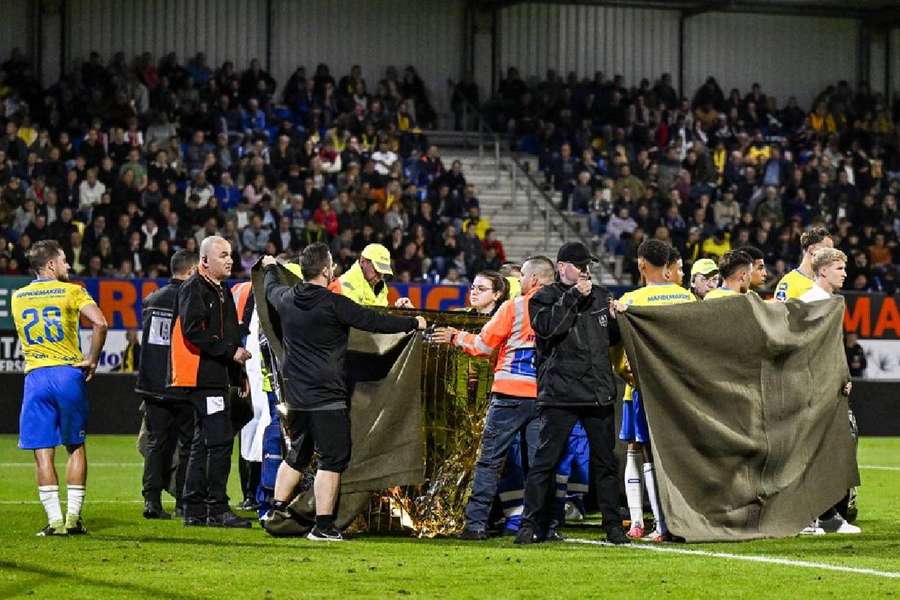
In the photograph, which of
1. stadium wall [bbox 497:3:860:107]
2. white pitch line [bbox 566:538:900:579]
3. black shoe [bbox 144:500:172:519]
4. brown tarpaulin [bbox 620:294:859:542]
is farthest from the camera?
stadium wall [bbox 497:3:860:107]

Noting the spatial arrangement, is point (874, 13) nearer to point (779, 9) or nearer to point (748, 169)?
point (779, 9)

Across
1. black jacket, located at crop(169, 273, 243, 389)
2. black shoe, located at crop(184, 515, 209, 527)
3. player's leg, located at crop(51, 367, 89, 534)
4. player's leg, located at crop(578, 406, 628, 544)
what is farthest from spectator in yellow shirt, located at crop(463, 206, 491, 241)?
player's leg, located at crop(578, 406, 628, 544)

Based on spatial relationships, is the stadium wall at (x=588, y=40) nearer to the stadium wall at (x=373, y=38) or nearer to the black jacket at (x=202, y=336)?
the stadium wall at (x=373, y=38)

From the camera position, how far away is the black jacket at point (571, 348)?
1093 centimetres

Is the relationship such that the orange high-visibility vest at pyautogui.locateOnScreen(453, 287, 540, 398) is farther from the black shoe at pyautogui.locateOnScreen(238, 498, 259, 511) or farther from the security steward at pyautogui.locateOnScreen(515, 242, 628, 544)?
the black shoe at pyautogui.locateOnScreen(238, 498, 259, 511)

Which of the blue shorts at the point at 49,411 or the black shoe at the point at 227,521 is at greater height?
the blue shorts at the point at 49,411

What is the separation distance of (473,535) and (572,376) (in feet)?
4.87

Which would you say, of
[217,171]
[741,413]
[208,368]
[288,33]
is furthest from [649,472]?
[288,33]

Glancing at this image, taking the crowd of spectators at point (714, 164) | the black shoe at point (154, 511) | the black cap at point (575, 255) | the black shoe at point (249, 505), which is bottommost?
the black shoe at point (249, 505)

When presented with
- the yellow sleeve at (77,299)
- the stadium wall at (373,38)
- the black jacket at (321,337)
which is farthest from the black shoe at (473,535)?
the stadium wall at (373,38)

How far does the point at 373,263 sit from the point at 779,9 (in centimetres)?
2857

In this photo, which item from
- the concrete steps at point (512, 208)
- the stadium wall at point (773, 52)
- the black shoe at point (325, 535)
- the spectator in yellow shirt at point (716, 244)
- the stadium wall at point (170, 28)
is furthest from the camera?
the stadium wall at point (773, 52)

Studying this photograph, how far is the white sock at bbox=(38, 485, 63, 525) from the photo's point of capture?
11797 mm

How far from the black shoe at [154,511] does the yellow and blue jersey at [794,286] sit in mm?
5208
